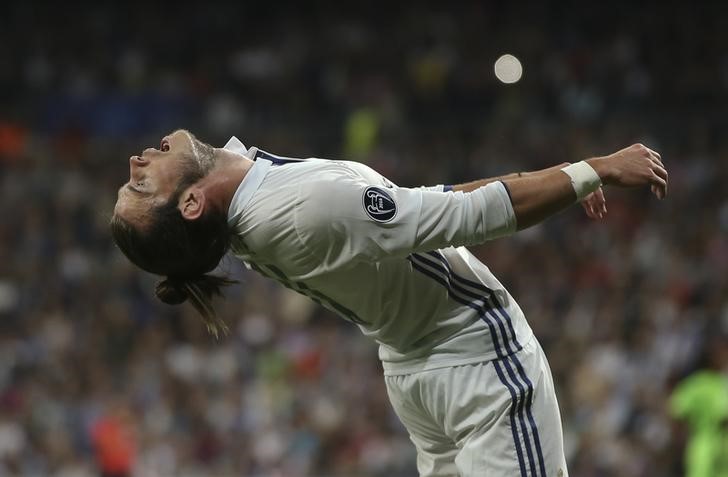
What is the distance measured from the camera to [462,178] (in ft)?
43.3

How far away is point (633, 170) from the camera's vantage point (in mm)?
3668

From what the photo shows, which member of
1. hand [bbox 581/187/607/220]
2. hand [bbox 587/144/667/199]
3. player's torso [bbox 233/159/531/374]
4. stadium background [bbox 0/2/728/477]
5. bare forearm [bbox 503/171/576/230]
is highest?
hand [bbox 587/144/667/199]

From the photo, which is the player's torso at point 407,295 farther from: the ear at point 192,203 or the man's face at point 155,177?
the man's face at point 155,177

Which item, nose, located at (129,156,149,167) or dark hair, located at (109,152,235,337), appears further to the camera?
nose, located at (129,156,149,167)

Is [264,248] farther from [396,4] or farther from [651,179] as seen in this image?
[396,4]

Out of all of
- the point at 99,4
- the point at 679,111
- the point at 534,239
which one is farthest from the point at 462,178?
the point at 99,4

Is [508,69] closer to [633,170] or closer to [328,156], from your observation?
[328,156]

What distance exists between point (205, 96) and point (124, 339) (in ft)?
14.5

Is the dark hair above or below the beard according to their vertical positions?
below

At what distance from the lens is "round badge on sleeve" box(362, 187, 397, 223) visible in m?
3.59

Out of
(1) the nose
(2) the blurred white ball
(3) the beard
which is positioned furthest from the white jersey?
(2) the blurred white ball

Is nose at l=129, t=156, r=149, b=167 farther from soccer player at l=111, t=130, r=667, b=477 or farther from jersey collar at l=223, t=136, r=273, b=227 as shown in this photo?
jersey collar at l=223, t=136, r=273, b=227

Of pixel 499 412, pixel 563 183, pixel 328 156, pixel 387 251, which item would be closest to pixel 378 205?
pixel 387 251

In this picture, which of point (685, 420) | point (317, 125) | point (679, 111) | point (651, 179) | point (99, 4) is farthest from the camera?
point (99, 4)
